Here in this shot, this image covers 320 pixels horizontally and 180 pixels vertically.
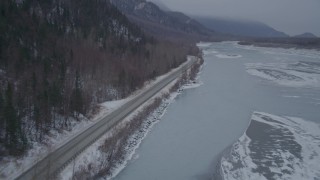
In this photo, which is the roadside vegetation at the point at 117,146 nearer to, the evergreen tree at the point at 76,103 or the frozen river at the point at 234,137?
the frozen river at the point at 234,137

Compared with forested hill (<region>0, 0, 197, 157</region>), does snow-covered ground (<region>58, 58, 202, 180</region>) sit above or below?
below

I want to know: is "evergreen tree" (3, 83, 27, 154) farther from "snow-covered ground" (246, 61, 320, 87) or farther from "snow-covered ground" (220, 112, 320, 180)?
"snow-covered ground" (246, 61, 320, 87)

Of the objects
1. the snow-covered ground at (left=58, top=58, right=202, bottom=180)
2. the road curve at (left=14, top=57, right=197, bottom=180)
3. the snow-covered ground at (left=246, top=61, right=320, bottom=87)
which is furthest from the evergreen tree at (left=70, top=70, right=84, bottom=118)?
the snow-covered ground at (left=246, top=61, right=320, bottom=87)

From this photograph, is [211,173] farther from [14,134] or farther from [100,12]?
[100,12]

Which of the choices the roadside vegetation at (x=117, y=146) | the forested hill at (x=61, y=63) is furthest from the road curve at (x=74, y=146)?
the forested hill at (x=61, y=63)

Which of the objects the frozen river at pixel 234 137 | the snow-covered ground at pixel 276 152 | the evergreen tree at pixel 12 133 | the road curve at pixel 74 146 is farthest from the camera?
the frozen river at pixel 234 137

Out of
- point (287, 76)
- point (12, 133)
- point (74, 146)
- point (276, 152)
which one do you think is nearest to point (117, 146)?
point (74, 146)
